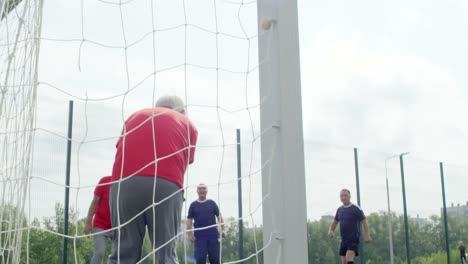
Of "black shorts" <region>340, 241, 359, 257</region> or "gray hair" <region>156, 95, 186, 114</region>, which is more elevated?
"gray hair" <region>156, 95, 186, 114</region>

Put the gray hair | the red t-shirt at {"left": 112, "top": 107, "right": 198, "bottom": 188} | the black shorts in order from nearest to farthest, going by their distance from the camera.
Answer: the red t-shirt at {"left": 112, "top": 107, "right": 198, "bottom": 188} → the gray hair → the black shorts

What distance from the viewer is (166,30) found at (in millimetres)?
2461

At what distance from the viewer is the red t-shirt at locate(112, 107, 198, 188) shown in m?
2.52

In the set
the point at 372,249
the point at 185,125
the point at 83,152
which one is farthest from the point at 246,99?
the point at 372,249

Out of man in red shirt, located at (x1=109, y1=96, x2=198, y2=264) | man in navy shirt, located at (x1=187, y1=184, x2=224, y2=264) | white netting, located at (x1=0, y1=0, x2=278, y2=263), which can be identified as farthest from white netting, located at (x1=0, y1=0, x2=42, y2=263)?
man in navy shirt, located at (x1=187, y1=184, x2=224, y2=264)

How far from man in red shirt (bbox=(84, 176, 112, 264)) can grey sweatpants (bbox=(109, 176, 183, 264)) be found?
4.05 ft

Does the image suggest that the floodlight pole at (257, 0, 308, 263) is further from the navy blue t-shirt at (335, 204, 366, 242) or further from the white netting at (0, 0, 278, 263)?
the navy blue t-shirt at (335, 204, 366, 242)

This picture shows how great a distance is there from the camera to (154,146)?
2.54 metres

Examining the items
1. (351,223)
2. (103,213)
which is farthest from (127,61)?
(351,223)

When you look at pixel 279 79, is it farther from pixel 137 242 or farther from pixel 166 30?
pixel 137 242

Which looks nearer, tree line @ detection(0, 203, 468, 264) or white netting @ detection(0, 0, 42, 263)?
white netting @ detection(0, 0, 42, 263)

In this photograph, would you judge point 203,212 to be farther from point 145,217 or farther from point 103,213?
point 145,217

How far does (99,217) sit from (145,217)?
169cm

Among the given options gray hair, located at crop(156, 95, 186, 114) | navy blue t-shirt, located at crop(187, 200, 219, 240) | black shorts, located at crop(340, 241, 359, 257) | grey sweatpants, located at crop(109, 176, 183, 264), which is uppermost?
gray hair, located at crop(156, 95, 186, 114)
